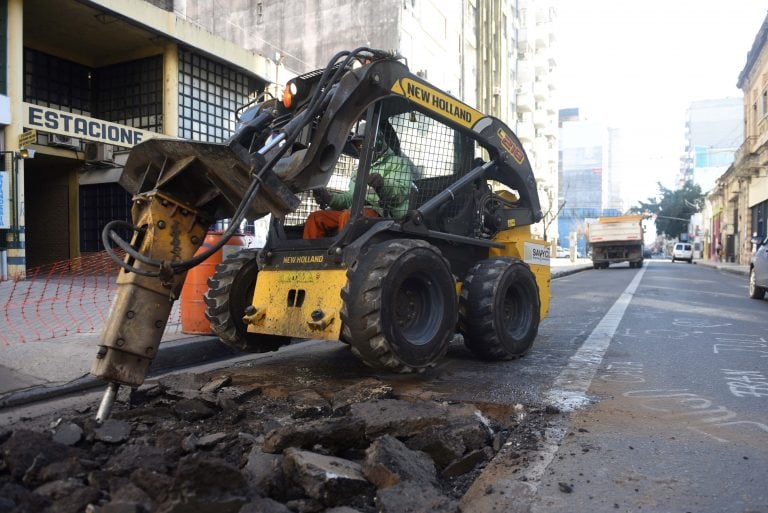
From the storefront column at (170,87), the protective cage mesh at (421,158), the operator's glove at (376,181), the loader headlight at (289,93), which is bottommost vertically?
the operator's glove at (376,181)

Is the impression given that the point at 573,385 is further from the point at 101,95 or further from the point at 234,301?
the point at 101,95

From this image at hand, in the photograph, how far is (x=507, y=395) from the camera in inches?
167

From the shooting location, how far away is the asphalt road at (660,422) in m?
2.56

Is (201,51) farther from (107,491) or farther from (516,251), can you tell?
(107,491)

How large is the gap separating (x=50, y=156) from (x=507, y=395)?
53.6 feet

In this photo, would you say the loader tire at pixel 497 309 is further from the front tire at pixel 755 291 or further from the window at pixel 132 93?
the window at pixel 132 93

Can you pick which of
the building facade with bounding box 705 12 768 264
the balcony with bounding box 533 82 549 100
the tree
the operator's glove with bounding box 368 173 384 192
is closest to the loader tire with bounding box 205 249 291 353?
the operator's glove with bounding box 368 173 384 192

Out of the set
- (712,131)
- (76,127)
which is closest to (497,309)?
(76,127)

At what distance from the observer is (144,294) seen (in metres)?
3.59

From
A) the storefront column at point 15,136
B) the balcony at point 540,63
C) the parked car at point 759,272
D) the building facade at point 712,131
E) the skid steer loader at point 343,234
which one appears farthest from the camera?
the building facade at point 712,131

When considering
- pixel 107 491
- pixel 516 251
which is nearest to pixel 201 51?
pixel 516 251

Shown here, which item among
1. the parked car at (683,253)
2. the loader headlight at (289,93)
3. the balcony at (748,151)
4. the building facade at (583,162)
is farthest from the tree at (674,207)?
the loader headlight at (289,93)

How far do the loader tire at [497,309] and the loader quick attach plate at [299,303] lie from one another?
1455 mm

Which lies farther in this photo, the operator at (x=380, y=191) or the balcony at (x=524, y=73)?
the balcony at (x=524, y=73)
